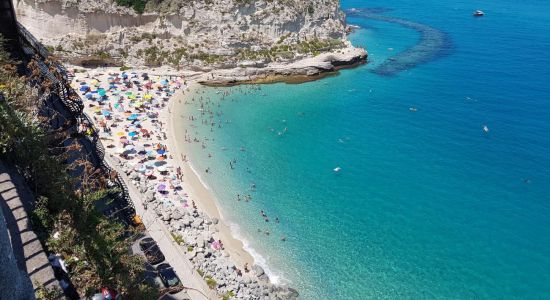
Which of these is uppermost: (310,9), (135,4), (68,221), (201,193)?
(135,4)

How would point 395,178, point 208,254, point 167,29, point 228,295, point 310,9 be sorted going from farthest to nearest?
1. point 310,9
2. point 167,29
3. point 395,178
4. point 208,254
5. point 228,295

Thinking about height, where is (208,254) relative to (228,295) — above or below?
above

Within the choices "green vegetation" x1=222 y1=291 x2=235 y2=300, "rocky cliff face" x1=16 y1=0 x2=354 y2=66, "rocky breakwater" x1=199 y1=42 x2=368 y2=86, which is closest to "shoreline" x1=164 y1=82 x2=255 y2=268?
"green vegetation" x1=222 y1=291 x2=235 y2=300

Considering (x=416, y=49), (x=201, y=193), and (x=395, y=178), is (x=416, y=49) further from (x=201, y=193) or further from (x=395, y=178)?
(x=201, y=193)

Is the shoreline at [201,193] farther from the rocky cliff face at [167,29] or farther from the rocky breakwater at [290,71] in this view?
the rocky cliff face at [167,29]

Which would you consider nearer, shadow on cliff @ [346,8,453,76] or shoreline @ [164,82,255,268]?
shoreline @ [164,82,255,268]

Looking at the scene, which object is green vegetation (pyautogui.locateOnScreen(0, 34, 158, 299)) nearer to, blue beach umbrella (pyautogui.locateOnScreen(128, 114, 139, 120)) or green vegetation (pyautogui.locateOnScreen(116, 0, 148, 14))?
blue beach umbrella (pyautogui.locateOnScreen(128, 114, 139, 120))

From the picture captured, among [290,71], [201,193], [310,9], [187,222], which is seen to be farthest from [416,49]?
[187,222]
